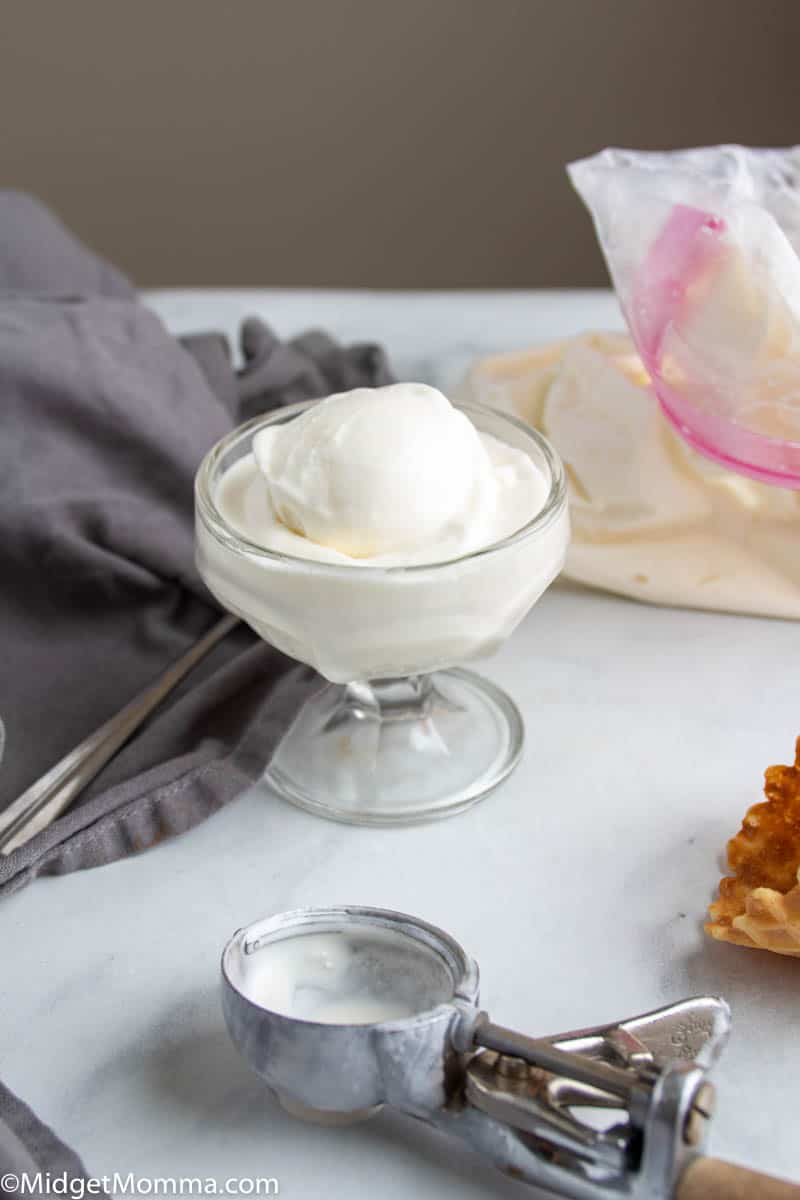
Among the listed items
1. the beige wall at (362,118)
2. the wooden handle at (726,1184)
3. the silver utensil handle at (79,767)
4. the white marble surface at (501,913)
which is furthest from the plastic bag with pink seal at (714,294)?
the beige wall at (362,118)

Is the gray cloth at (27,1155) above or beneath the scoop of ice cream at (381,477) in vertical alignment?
beneath

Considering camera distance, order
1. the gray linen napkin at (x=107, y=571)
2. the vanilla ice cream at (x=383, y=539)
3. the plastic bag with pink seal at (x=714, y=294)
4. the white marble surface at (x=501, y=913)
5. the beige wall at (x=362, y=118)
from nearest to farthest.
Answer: the white marble surface at (x=501, y=913) → the vanilla ice cream at (x=383, y=539) → the gray linen napkin at (x=107, y=571) → the plastic bag with pink seal at (x=714, y=294) → the beige wall at (x=362, y=118)

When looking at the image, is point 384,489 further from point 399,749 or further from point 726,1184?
point 726,1184

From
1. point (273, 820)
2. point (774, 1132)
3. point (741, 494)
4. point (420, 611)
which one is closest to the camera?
point (774, 1132)

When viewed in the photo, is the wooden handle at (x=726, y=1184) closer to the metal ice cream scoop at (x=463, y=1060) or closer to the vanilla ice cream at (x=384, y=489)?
the metal ice cream scoop at (x=463, y=1060)

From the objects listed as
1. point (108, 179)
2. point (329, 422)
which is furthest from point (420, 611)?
point (108, 179)

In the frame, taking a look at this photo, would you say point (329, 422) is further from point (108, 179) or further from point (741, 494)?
point (108, 179)

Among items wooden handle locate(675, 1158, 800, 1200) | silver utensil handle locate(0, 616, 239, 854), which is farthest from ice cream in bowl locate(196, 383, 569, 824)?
wooden handle locate(675, 1158, 800, 1200)
